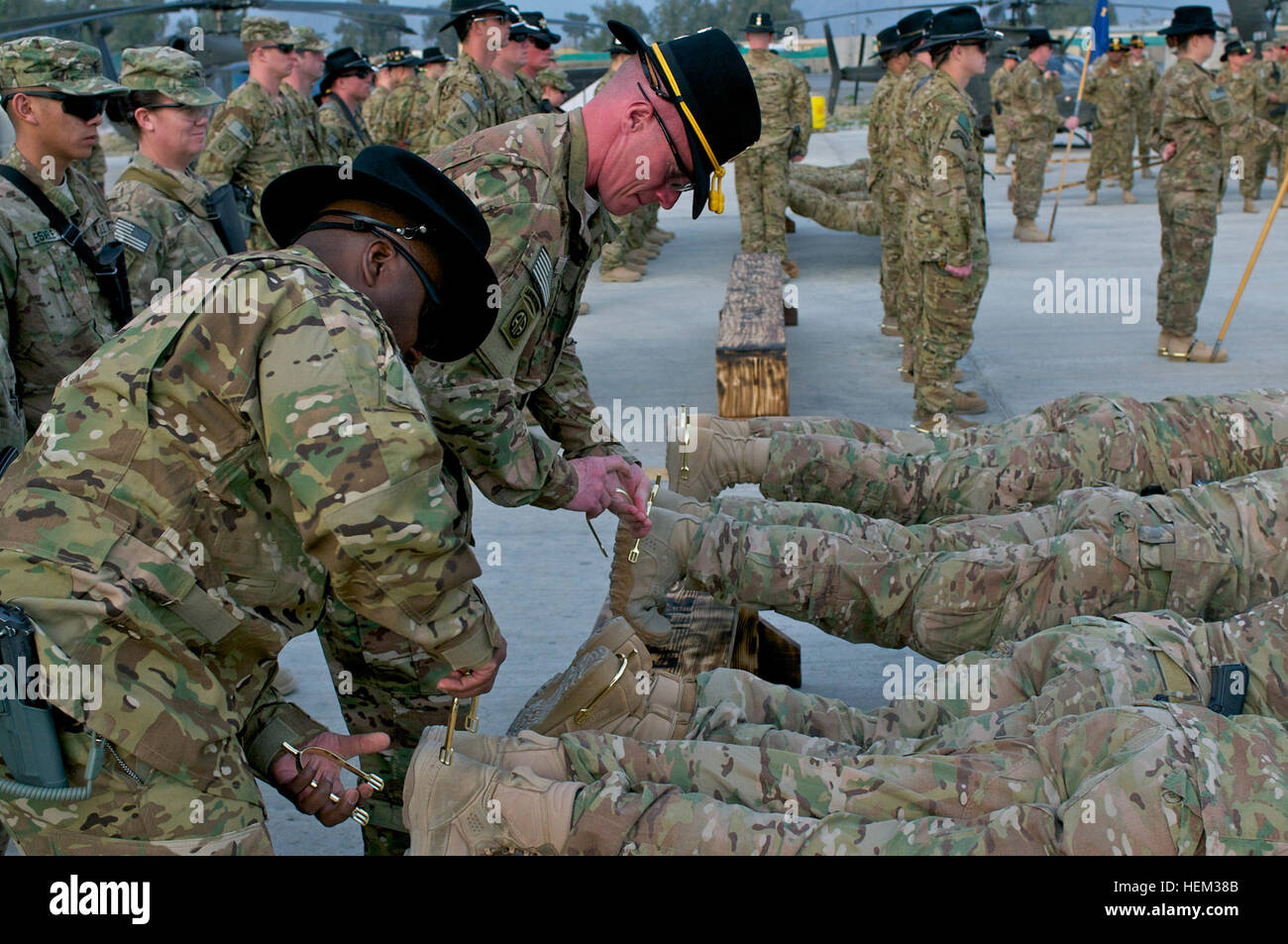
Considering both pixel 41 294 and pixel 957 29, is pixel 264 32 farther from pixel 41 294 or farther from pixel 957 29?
pixel 41 294

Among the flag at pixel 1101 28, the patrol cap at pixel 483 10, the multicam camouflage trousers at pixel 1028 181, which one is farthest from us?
the flag at pixel 1101 28

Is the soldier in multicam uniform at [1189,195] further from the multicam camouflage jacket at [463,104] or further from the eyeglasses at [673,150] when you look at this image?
the eyeglasses at [673,150]

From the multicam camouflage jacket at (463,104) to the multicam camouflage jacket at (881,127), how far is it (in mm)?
2604

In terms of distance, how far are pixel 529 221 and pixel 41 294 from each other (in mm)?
2021

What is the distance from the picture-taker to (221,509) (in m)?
1.80

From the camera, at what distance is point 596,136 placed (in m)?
2.70

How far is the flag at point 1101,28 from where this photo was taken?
45.2 ft

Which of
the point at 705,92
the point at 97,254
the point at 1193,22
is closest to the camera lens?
the point at 705,92

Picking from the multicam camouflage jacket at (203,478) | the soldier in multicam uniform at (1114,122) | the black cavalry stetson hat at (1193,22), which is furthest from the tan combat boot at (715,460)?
the soldier in multicam uniform at (1114,122)

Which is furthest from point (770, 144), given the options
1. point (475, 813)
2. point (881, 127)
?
point (475, 813)

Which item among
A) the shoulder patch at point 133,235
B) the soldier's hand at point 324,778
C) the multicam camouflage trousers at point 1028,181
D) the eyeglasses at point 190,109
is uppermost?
the eyeglasses at point 190,109

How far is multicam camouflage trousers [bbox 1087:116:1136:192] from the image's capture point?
1483 cm

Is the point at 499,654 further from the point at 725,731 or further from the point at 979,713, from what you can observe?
the point at 979,713

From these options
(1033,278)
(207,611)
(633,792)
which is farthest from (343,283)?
(1033,278)
